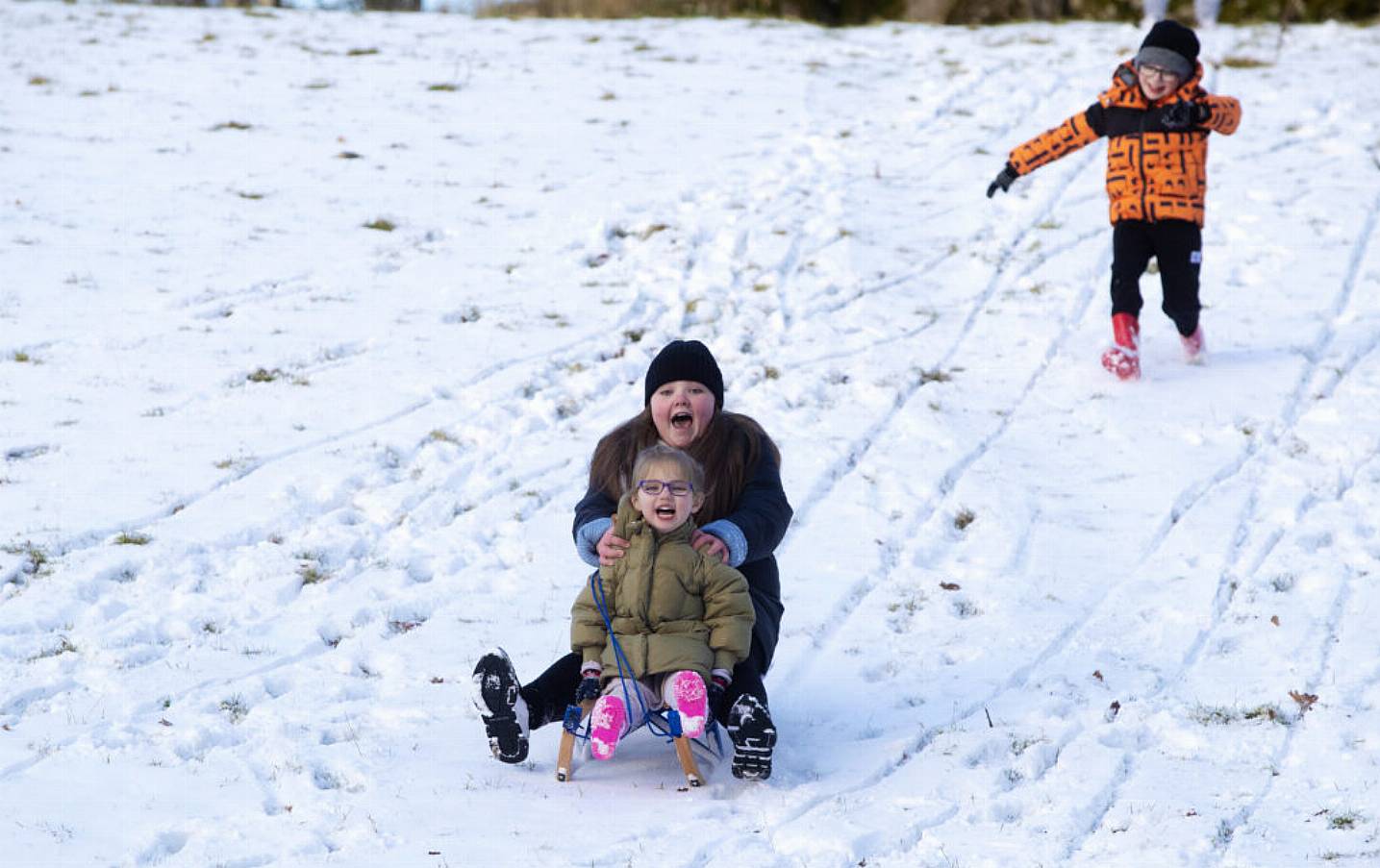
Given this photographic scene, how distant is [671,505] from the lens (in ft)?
13.9

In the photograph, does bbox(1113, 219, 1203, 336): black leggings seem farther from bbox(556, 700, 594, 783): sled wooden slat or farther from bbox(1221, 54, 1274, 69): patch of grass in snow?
bbox(1221, 54, 1274, 69): patch of grass in snow

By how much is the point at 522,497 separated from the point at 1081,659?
266 centimetres

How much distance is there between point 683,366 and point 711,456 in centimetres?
29

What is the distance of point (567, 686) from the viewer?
4523 mm

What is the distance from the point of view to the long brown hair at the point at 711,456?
4617 millimetres

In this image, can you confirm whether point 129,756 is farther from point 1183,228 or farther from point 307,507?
point 1183,228

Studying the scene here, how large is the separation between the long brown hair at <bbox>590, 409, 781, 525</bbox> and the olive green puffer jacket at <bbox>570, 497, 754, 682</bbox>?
273 millimetres

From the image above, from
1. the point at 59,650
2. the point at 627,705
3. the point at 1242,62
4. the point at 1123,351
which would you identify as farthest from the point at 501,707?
the point at 1242,62

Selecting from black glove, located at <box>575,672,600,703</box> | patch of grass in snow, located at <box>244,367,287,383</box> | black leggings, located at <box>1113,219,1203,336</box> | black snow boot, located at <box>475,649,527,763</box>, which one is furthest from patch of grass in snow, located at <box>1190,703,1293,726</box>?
patch of grass in snow, located at <box>244,367,287,383</box>

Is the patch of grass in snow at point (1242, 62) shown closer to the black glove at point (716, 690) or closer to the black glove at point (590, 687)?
the black glove at point (716, 690)

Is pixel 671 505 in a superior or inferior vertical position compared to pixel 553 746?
superior

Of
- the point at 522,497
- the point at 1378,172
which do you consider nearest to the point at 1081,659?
the point at 522,497

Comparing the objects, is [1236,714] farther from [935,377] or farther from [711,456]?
[935,377]

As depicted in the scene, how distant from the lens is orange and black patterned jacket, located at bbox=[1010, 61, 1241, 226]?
302 inches
